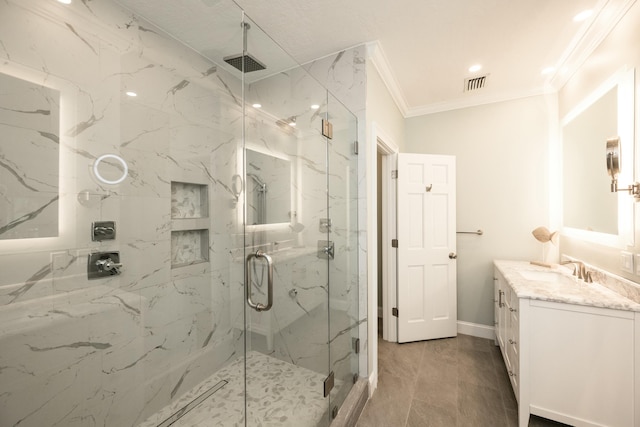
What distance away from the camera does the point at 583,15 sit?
71.1 inches

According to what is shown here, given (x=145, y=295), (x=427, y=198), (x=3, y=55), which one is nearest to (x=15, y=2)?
(x=3, y=55)

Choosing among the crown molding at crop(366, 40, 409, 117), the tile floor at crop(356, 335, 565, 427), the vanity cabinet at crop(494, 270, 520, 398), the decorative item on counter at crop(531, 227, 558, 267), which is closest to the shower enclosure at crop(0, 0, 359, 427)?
the tile floor at crop(356, 335, 565, 427)

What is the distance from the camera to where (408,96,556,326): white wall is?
9.39ft

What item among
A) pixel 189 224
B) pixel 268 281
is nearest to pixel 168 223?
pixel 189 224

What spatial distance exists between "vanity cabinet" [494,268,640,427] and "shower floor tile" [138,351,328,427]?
1309 millimetres

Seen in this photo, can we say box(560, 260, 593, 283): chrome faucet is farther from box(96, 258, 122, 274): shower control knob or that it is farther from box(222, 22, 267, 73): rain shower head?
box(96, 258, 122, 274): shower control knob

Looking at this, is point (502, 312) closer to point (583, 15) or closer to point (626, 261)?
point (626, 261)

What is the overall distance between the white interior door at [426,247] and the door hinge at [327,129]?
3.91 feet

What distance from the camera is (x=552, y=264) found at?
99.6 inches

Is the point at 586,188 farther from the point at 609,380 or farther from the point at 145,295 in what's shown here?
the point at 145,295

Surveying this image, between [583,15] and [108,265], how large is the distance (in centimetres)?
326

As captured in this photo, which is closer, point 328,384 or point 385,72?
point 328,384

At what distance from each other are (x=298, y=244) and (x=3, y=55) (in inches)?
59.9

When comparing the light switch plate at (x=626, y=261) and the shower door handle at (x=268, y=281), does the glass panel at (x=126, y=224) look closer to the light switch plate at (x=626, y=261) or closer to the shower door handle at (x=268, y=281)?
the shower door handle at (x=268, y=281)
